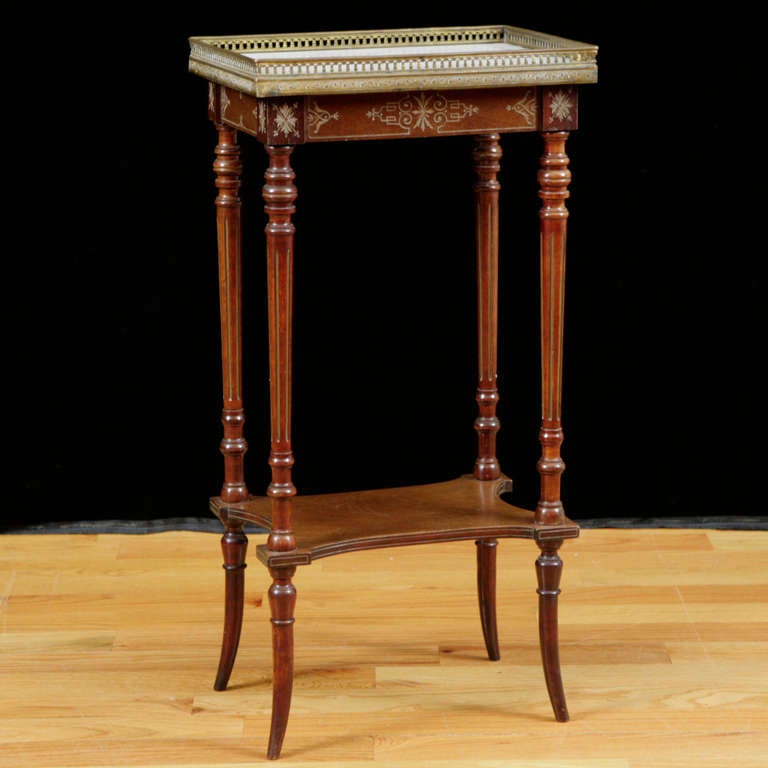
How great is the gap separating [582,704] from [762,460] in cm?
117

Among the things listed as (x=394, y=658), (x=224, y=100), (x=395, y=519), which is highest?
(x=224, y=100)

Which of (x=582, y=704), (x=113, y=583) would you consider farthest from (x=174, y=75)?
(x=582, y=704)

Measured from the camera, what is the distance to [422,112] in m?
2.78

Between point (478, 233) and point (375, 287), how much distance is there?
730mm

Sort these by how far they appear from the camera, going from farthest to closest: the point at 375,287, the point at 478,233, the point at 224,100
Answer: the point at 375,287 < the point at 478,233 < the point at 224,100

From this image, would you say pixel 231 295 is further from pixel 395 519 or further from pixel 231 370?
pixel 395 519

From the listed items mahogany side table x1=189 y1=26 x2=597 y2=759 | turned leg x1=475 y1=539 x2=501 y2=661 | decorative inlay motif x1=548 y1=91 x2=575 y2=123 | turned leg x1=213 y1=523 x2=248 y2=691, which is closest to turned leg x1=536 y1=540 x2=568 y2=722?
mahogany side table x1=189 y1=26 x2=597 y2=759

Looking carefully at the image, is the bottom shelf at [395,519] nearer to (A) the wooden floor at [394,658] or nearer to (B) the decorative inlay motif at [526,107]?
(A) the wooden floor at [394,658]

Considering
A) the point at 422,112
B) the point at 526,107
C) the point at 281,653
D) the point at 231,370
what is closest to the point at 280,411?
the point at 231,370

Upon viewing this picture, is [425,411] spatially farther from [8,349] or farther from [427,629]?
[8,349]

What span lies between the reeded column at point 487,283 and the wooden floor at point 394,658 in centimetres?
41

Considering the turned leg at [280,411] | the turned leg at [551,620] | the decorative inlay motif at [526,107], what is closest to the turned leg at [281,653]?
the turned leg at [280,411]

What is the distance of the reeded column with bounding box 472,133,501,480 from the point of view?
3188 millimetres

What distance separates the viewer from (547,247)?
289 centimetres
